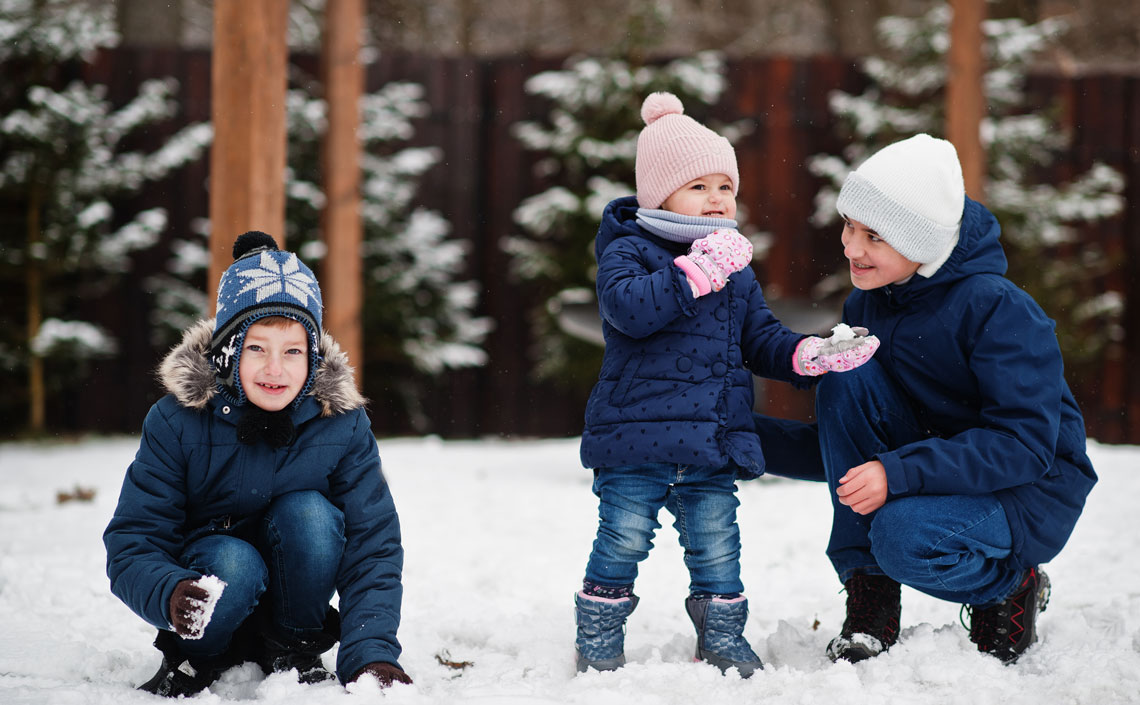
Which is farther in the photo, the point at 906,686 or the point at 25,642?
the point at 25,642

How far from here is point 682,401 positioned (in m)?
2.20

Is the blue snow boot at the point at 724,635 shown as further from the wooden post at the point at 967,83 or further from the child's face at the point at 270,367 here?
the wooden post at the point at 967,83

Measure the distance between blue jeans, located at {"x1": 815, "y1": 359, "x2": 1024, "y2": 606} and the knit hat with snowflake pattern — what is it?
114cm

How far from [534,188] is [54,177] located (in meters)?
2.86

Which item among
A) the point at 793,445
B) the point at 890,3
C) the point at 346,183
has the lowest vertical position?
the point at 793,445

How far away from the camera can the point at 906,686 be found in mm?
2002

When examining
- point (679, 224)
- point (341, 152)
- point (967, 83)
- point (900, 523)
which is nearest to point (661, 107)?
point (679, 224)

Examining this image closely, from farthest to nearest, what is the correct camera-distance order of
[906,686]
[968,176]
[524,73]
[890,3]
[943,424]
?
1. [890,3]
2. [524,73]
3. [968,176]
4. [943,424]
5. [906,686]

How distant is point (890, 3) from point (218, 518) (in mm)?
11056

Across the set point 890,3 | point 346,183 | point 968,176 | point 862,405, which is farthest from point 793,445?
point 890,3

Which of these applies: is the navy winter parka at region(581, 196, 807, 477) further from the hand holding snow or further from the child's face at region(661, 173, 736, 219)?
the hand holding snow

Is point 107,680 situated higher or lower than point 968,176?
lower

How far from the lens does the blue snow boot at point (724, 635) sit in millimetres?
2145

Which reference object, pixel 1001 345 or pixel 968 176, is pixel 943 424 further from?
pixel 968 176
